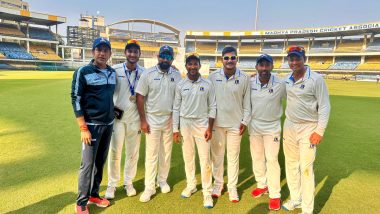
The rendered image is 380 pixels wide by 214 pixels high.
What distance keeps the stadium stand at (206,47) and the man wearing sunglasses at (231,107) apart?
67.7 meters

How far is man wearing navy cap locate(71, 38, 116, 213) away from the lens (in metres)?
3.38

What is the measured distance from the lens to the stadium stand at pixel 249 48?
66.8 m

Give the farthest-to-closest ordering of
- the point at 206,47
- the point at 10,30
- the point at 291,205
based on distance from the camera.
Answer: the point at 206,47, the point at 10,30, the point at 291,205

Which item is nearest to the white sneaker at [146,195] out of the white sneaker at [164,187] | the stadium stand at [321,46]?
the white sneaker at [164,187]

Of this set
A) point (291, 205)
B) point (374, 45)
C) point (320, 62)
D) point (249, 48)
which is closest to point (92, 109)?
point (291, 205)

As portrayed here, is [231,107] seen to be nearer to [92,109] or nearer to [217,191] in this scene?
[217,191]

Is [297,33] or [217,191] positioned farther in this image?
[297,33]

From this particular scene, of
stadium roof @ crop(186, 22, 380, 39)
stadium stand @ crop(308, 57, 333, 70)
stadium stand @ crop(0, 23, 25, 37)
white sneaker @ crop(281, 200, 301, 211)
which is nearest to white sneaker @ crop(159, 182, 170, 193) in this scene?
white sneaker @ crop(281, 200, 301, 211)

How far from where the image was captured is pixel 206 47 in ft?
236

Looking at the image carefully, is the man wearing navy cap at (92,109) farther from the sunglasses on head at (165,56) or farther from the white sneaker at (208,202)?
the white sneaker at (208,202)

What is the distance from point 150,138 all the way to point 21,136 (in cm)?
461

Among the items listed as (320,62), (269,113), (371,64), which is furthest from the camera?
(320,62)

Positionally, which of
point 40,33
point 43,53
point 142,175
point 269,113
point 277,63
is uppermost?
point 40,33

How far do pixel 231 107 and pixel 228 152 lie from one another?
719 millimetres
